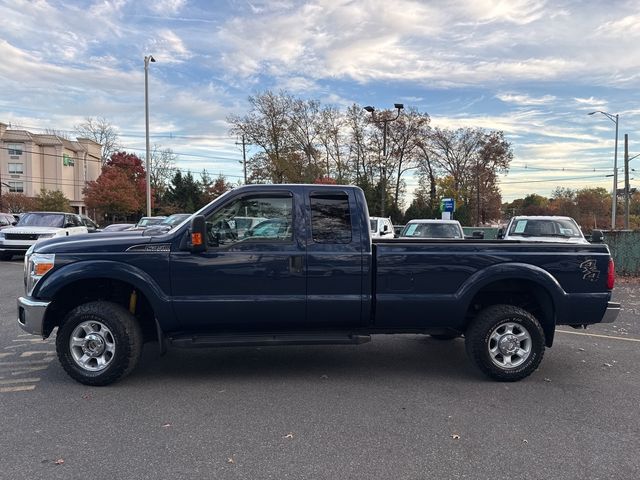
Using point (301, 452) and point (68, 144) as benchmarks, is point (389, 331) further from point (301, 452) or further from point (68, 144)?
point (68, 144)

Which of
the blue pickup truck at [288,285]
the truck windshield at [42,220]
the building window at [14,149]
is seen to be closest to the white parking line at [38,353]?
the blue pickup truck at [288,285]

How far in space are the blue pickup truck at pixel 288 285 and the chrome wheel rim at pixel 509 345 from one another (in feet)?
0.04

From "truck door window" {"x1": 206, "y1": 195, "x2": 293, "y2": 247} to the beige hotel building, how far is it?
6592cm

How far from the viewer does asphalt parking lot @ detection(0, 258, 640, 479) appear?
11.0ft

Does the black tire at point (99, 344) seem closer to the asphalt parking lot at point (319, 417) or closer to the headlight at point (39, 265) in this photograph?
the asphalt parking lot at point (319, 417)

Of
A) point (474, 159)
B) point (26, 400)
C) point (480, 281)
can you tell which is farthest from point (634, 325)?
point (474, 159)

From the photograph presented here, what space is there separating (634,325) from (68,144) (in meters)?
76.2

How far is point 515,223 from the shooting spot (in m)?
14.1

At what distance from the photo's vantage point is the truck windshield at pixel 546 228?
13117 millimetres

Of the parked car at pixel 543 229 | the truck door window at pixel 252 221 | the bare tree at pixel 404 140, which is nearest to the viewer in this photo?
the truck door window at pixel 252 221

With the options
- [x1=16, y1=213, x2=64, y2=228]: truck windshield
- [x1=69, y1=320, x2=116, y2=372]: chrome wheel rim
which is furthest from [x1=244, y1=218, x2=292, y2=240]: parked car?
[x1=16, y1=213, x2=64, y2=228]: truck windshield

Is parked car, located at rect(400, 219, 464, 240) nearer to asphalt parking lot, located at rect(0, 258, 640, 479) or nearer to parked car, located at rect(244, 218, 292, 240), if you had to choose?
asphalt parking lot, located at rect(0, 258, 640, 479)

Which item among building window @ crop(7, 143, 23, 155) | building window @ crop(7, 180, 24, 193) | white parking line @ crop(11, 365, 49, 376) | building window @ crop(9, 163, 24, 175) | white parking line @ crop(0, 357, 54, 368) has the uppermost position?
building window @ crop(7, 143, 23, 155)

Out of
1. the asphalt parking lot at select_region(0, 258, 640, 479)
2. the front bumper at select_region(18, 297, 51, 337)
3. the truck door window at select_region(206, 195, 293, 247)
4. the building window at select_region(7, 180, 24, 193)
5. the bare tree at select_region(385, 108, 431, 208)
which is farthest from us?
the building window at select_region(7, 180, 24, 193)
